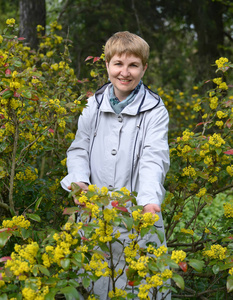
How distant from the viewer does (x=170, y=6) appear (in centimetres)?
788

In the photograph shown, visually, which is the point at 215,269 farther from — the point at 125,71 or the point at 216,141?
the point at 125,71

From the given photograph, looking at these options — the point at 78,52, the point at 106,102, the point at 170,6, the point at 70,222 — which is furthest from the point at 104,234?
the point at 170,6

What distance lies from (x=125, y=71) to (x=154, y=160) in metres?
0.51

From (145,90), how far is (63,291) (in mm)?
1285

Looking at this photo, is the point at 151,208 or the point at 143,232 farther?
the point at 151,208

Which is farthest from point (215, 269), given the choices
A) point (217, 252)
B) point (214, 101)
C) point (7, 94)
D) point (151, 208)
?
point (7, 94)

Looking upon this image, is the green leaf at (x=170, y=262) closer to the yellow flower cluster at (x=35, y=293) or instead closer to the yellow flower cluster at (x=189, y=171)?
the yellow flower cluster at (x=35, y=293)

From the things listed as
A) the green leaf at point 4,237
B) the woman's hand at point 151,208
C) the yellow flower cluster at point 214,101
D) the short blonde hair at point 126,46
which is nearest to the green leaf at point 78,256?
the green leaf at point 4,237

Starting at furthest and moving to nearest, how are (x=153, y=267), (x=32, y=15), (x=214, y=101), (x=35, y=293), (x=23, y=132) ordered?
1. (x=32, y=15)
2. (x=214, y=101)
3. (x=23, y=132)
4. (x=153, y=267)
5. (x=35, y=293)

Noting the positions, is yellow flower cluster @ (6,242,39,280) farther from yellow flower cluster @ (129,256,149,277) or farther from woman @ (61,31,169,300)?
woman @ (61,31,169,300)

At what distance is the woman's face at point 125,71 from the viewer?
2215 mm

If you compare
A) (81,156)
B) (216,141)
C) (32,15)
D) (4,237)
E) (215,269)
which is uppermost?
(32,15)

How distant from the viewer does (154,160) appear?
2.11 m

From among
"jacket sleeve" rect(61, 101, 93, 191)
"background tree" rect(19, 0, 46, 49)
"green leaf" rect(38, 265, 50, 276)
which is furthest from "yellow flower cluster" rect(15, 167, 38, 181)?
"background tree" rect(19, 0, 46, 49)
